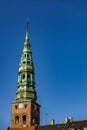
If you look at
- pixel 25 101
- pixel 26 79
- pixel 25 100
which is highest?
pixel 26 79

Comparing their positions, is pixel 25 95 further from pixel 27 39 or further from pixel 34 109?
pixel 27 39

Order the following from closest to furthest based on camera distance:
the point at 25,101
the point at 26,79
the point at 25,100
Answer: the point at 25,101, the point at 25,100, the point at 26,79

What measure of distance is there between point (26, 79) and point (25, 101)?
6153 mm

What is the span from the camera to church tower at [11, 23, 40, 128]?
14962 cm

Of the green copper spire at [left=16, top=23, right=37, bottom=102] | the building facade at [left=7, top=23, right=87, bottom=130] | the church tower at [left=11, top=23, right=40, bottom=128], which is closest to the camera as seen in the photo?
the building facade at [left=7, top=23, right=87, bottom=130]

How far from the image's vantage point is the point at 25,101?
151 metres

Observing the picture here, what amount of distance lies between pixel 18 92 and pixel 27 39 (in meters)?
16.8

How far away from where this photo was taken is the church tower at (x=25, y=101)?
14962 cm

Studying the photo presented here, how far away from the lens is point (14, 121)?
491 ft

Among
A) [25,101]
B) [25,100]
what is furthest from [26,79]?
[25,101]

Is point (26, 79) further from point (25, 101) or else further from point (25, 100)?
point (25, 101)

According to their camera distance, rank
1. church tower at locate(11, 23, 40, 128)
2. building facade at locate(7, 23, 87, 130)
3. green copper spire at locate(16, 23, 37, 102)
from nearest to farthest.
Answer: building facade at locate(7, 23, 87, 130) < church tower at locate(11, 23, 40, 128) < green copper spire at locate(16, 23, 37, 102)

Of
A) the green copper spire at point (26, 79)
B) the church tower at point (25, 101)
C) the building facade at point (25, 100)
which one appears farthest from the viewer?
the green copper spire at point (26, 79)

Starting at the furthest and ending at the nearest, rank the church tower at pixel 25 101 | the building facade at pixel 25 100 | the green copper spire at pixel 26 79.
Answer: the green copper spire at pixel 26 79 → the church tower at pixel 25 101 → the building facade at pixel 25 100
